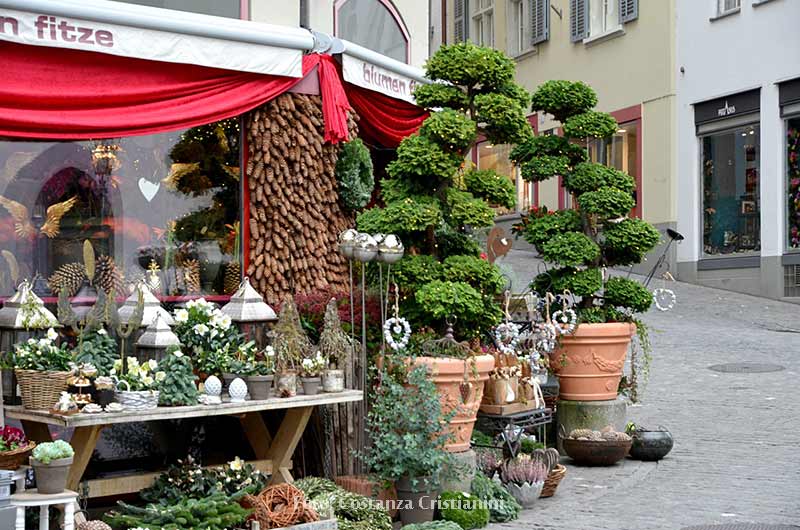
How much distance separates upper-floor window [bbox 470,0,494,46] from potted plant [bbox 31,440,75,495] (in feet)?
84.9

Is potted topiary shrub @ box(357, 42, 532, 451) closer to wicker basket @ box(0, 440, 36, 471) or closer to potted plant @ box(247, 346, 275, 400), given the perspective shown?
potted plant @ box(247, 346, 275, 400)

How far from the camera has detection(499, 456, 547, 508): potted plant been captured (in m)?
8.72

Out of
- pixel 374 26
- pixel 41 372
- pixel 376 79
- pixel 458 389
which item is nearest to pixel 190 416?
pixel 41 372

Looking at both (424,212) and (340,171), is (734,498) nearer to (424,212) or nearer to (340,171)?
(424,212)

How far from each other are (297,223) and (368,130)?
5.84 feet

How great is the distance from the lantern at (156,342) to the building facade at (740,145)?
15.3 metres

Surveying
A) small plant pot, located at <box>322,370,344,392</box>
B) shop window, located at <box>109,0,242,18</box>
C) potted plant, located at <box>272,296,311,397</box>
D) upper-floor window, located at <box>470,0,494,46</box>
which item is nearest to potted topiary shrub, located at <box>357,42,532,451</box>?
small plant pot, located at <box>322,370,344,392</box>

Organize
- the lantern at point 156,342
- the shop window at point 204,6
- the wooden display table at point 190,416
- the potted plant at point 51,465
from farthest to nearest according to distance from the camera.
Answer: the shop window at point 204,6, the lantern at point 156,342, the wooden display table at point 190,416, the potted plant at point 51,465

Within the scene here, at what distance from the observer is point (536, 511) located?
28.5 feet

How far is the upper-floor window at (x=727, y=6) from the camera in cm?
2225

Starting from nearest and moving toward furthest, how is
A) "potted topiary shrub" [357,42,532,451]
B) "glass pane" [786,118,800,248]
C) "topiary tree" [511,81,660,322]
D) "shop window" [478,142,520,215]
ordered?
"potted topiary shrub" [357,42,532,451] < "topiary tree" [511,81,660,322] < "glass pane" [786,118,800,248] < "shop window" [478,142,520,215]

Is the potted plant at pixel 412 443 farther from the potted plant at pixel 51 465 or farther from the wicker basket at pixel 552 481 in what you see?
the potted plant at pixel 51 465

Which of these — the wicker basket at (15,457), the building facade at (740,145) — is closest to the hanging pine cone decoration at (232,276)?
the wicker basket at (15,457)

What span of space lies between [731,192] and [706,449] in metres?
12.5
